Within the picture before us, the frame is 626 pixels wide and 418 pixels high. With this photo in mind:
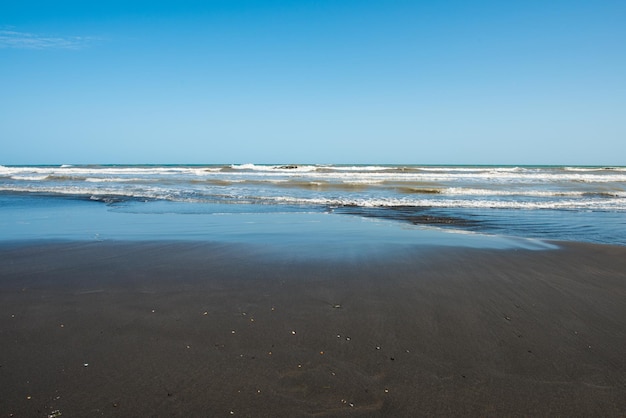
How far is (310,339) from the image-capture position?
12.4ft

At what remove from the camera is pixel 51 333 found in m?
3.86

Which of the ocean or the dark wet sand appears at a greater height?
the ocean

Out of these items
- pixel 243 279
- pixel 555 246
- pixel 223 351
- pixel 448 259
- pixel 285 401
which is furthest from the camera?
pixel 555 246

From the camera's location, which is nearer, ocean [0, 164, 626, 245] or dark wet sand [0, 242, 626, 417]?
dark wet sand [0, 242, 626, 417]

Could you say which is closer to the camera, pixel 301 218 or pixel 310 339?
pixel 310 339

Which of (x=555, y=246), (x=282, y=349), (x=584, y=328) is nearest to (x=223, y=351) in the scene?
(x=282, y=349)

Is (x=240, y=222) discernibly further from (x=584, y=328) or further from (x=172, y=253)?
(x=584, y=328)

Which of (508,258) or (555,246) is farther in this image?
(555,246)

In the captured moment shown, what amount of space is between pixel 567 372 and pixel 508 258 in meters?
4.00

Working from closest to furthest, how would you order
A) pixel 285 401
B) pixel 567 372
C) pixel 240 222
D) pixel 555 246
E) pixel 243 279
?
pixel 285 401, pixel 567 372, pixel 243 279, pixel 555 246, pixel 240 222

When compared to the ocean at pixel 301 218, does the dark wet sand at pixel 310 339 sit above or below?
below

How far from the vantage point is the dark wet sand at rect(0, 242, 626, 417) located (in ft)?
9.39

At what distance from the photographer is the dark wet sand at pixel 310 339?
113 inches

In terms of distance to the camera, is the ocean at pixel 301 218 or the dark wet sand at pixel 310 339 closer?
the dark wet sand at pixel 310 339
